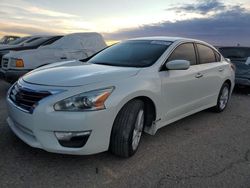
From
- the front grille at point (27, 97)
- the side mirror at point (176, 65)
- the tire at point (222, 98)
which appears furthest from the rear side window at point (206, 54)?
the front grille at point (27, 97)

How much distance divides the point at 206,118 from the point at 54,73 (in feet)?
10.8

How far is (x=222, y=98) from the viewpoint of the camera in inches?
251

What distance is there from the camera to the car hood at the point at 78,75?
11.3 ft

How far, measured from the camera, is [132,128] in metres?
3.62

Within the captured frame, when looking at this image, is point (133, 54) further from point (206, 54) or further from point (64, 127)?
point (64, 127)

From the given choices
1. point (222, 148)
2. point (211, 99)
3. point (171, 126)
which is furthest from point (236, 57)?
point (222, 148)

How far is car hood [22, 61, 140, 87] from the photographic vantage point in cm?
345

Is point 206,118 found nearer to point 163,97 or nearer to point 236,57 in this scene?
point 163,97

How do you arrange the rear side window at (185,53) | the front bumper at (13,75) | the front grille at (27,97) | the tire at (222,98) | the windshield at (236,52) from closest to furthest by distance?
the front grille at (27,97) → the rear side window at (185,53) → the tire at (222,98) → the front bumper at (13,75) → the windshield at (236,52)

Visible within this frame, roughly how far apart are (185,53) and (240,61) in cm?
495

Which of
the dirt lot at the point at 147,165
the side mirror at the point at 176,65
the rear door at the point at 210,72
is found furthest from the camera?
the rear door at the point at 210,72

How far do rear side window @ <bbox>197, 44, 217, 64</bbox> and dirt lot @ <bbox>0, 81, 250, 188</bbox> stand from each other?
1.45 metres

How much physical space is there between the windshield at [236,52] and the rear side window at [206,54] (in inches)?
155

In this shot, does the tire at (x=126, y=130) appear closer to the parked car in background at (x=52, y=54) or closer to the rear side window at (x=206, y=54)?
the rear side window at (x=206, y=54)
